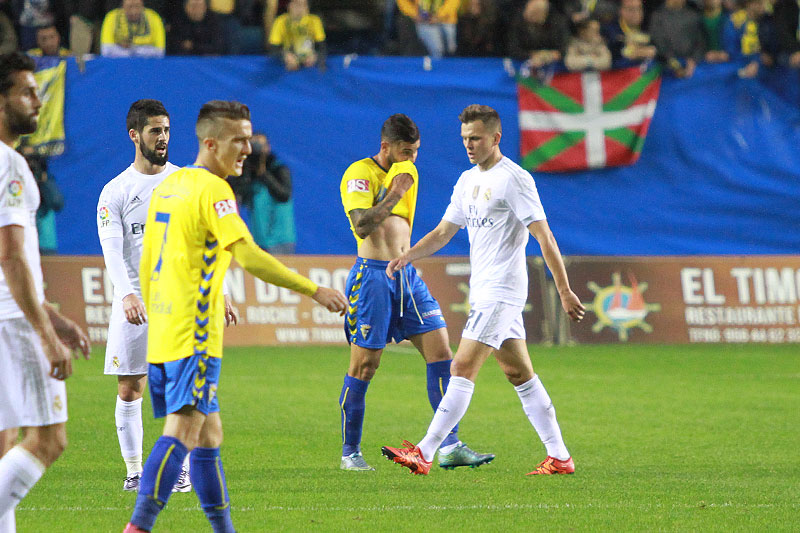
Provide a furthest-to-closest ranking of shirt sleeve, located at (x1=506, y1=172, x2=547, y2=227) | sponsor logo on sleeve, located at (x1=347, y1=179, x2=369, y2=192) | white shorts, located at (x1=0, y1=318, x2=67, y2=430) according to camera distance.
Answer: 1. sponsor logo on sleeve, located at (x1=347, y1=179, x2=369, y2=192)
2. shirt sleeve, located at (x1=506, y1=172, x2=547, y2=227)
3. white shorts, located at (x1=0, y1=318, x2=67, y2=430)

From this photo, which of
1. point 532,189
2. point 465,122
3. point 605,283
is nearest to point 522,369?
point 532,189

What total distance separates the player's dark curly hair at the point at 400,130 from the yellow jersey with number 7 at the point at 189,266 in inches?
97.6

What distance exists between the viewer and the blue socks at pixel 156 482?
4605 millimetres

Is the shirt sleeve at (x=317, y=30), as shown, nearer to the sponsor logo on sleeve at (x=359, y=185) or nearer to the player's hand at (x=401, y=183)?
the sponsor logo on sleeve at (x=359, y=185)

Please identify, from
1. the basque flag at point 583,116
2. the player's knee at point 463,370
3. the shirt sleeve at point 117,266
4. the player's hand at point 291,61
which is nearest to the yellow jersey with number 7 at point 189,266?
the shirt sleeve at point 117,266

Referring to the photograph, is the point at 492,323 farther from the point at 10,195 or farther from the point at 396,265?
the point at 10,195

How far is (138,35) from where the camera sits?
1583 centimetres

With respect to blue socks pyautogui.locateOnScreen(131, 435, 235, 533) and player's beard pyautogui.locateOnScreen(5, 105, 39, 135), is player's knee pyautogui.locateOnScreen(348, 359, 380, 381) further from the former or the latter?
player's beard pyautogui.locateOnScreen(5, 105, 39, 135)

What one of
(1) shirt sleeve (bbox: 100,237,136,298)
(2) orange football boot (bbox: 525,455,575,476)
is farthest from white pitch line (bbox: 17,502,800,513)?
(1) shirt sleeve (bbox: 100,237,136,298)

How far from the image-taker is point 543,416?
6965mm

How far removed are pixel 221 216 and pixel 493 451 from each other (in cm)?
385

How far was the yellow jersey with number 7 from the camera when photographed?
4.69 meters

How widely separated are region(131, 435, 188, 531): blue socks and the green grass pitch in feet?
2.89

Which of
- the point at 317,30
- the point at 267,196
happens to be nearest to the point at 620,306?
the point at 267,196
